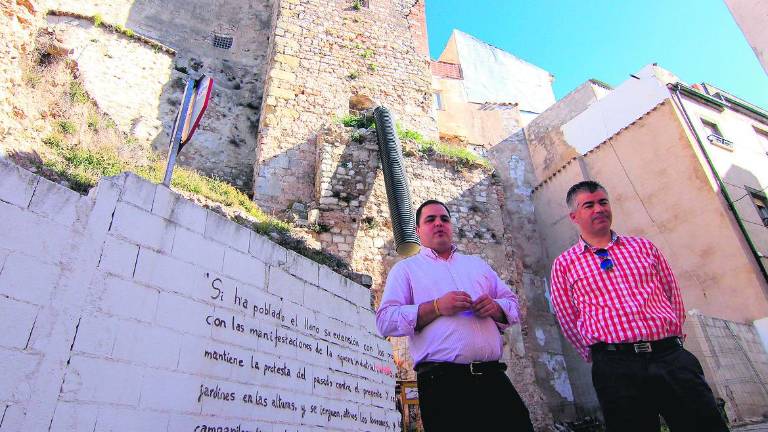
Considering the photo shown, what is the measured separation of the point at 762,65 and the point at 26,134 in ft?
46.4

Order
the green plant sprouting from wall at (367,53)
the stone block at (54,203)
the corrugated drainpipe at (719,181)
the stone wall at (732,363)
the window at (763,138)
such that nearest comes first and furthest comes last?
the stone block at (54,203) → the stone wall at (732,363) → the corrugated drainpipe at (719,181) → the green plant sprouting from wall at (367,53) → the window at (763,138)

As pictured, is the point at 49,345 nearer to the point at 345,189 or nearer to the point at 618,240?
the point at 618,240

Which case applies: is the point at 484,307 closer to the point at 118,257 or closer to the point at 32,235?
the point at 118,257

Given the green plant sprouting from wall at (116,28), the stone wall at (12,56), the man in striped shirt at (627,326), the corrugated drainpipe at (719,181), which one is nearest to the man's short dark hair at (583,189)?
the man in striped shirt at (627,326)

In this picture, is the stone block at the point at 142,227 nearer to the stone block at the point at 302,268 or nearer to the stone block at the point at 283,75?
the stone block at the point at 302,268

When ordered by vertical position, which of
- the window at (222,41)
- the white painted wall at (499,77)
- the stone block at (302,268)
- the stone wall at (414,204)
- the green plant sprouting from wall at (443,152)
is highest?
the white painted wall at (499,77)

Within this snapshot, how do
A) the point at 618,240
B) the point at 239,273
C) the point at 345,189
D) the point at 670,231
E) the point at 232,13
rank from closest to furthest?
the point at 618,240
the point at 239,273
the point at 345,189
the point at 670,231
the point at 232,13

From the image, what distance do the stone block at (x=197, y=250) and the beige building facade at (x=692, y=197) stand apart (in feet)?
26.7

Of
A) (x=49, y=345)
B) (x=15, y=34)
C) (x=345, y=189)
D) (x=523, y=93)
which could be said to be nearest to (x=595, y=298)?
(x=49, y=345)

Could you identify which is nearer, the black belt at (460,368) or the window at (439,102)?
the black belt at (460,368)

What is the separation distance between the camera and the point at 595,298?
2900 mm

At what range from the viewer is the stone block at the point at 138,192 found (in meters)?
3.24

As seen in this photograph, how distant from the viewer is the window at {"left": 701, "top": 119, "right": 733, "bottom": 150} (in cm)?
1239

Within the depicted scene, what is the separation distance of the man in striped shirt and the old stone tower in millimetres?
5961
